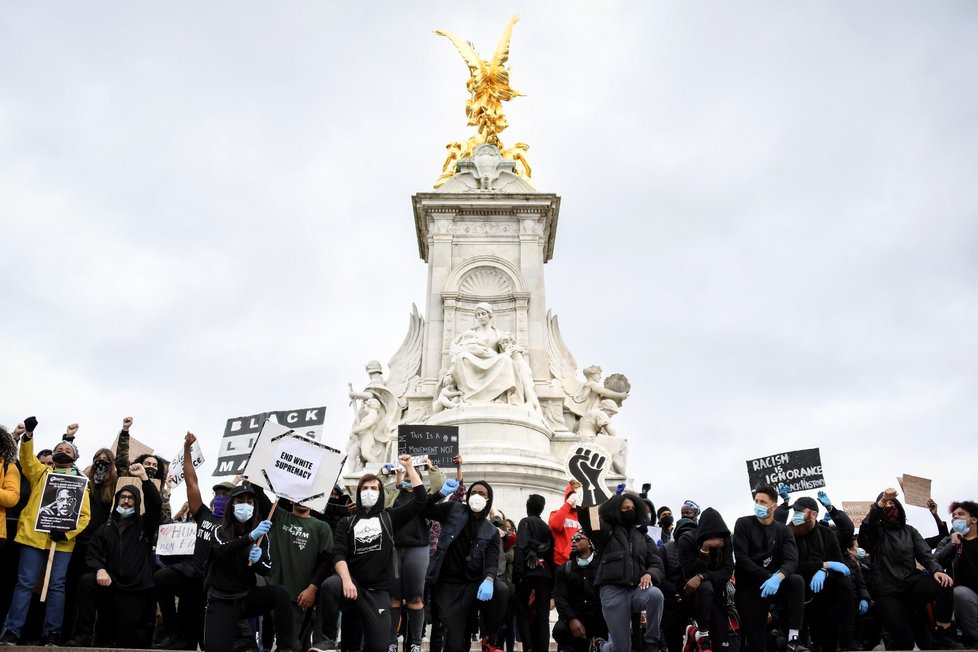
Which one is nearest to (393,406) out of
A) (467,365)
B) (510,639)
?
(467,365)

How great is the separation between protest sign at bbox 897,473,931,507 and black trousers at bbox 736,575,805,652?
303cm

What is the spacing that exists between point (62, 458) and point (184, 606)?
6.19 ft

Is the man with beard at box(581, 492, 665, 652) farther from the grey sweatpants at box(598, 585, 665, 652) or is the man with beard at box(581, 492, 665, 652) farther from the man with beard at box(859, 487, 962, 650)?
the man with beard at box(859, 487, 962, 650)

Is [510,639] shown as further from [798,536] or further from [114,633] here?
[114,633]

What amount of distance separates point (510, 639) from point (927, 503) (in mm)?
5264

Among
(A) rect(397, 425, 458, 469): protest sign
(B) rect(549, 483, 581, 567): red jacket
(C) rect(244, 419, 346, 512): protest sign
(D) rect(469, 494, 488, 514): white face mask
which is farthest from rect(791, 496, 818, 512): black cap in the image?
(A) rect(397, 425, 458, 469): protest sign

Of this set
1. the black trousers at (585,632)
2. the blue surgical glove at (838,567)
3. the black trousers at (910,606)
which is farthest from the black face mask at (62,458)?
the black trousers at (910,606)

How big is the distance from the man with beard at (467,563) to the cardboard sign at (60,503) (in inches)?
133

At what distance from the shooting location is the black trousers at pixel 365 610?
8.22 m

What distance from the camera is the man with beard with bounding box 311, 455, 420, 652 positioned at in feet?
27.0

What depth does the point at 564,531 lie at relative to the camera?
1065 centimetres

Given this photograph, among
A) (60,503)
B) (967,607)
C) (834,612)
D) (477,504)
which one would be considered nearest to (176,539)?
(60,503)

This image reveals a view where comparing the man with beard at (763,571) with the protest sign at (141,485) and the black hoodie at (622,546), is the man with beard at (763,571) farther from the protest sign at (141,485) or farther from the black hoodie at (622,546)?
the protest sign at (141,485)

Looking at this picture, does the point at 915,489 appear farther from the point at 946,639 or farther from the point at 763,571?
the point at 763,571
